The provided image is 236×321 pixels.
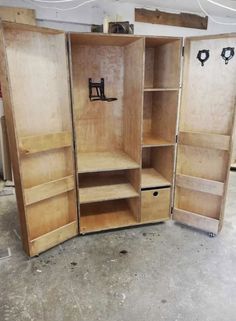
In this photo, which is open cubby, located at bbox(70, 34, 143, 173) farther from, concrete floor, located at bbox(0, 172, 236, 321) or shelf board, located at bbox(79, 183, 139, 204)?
concrete floor, located at bbox(0, 172, 236, 321)

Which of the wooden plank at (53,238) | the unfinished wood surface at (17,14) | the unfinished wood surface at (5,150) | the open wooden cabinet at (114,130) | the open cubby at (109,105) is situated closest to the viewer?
the open wooden cabinet at (114,130)

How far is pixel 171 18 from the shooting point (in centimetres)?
335

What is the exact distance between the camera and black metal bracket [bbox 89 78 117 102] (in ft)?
7.97

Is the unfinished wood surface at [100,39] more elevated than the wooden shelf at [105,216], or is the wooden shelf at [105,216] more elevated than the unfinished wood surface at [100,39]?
the unfinished wood surface at [100,39]

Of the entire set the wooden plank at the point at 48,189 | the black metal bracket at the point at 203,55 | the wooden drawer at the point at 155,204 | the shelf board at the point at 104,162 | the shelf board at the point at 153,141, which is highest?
the black metal bracket at the point at 203,55

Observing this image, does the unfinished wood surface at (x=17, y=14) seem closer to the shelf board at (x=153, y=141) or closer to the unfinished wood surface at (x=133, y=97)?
the unfinished wood surface at (x=133, y=97)

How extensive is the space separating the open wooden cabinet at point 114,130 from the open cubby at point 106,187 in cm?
1

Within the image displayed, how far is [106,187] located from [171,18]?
2530 millimetres

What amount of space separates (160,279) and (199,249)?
21.7 inches

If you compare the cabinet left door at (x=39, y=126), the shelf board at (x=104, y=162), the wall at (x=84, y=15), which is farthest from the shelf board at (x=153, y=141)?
the wall at (x=84, y=15)

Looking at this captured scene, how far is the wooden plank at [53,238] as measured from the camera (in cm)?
207

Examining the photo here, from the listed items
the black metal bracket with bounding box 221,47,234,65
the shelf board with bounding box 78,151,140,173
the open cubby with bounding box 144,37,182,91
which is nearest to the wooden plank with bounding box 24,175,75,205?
the shelf board with bounding box 78,151,140,173

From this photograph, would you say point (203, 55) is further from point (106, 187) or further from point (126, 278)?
point (126, 278)

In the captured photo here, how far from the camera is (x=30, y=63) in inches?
70.7
